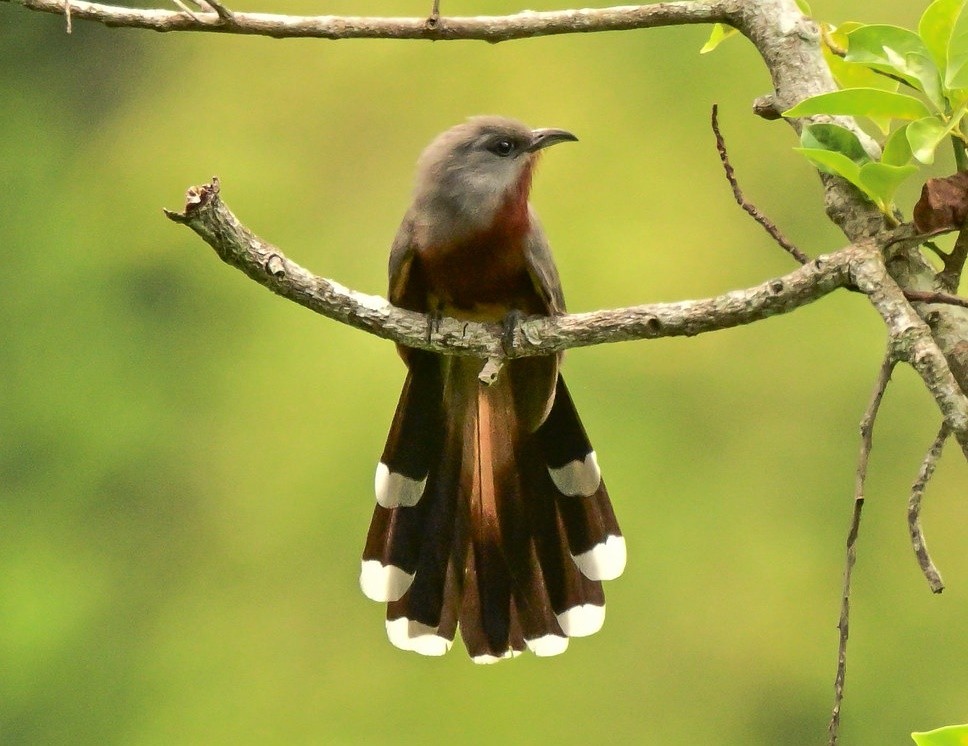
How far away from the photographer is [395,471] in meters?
2.25

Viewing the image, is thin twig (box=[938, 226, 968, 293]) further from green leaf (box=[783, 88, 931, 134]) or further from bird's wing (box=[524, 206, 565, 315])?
bird's wing (box=[524, 206, 565, 315])

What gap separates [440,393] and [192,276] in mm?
1858

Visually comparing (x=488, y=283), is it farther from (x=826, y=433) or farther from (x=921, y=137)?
(x=826, y=433)

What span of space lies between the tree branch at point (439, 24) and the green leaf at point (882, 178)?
1.37ft

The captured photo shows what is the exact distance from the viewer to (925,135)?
1.30 m

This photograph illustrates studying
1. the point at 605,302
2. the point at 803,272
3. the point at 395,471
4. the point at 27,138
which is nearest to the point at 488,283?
the point at 395,471

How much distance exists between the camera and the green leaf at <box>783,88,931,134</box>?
1287mm

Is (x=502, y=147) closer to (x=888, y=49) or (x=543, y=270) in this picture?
(x=543, y=270)

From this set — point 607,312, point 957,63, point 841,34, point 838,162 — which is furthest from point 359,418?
point 957,63

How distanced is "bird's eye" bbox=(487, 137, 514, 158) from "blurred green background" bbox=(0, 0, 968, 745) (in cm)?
148

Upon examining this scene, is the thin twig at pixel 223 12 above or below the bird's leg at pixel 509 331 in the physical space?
above

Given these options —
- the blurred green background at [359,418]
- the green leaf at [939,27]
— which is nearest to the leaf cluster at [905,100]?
the green leaf at [939,27]

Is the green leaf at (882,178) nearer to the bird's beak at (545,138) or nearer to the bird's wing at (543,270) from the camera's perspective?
the bird's wing at (543,270)

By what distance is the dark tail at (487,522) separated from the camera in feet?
7.34
